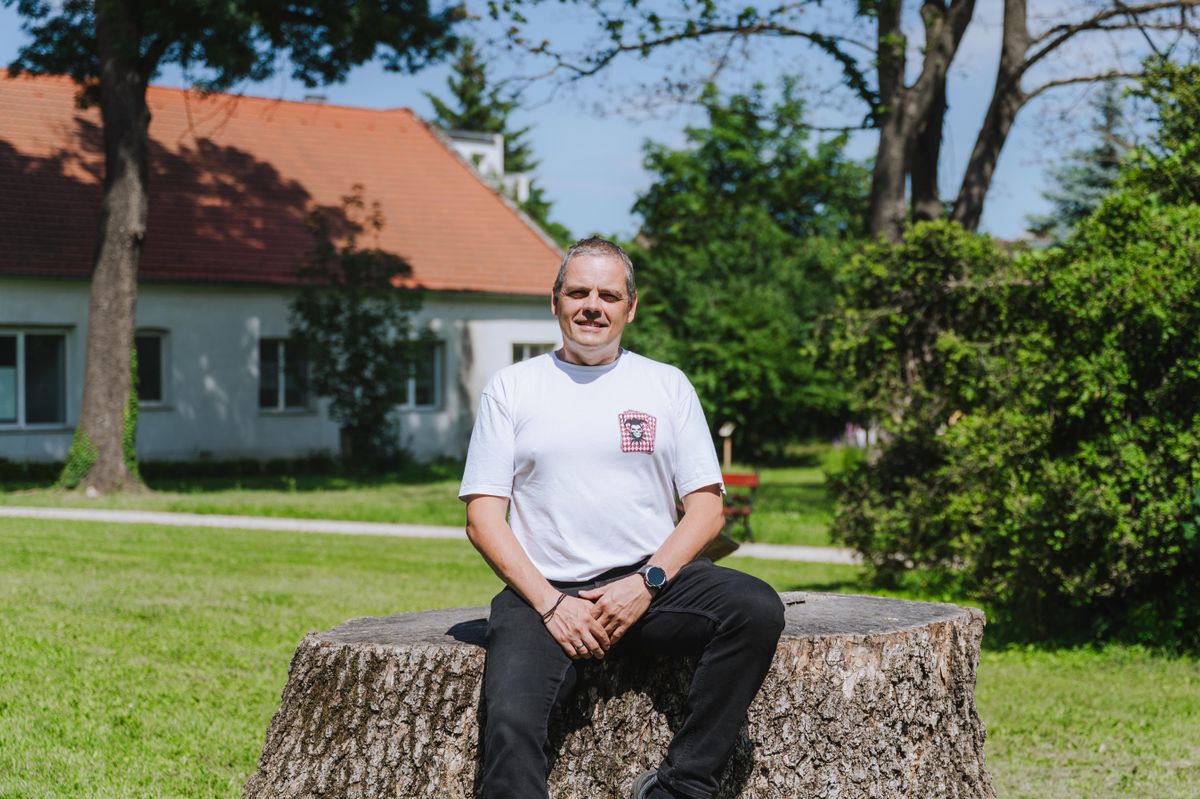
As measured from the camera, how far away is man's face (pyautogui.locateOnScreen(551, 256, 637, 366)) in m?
4.55

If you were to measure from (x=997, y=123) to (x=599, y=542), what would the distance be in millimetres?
12360

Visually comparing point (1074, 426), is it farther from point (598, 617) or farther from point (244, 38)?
point (244, 38)

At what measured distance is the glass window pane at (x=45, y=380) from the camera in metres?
24.7

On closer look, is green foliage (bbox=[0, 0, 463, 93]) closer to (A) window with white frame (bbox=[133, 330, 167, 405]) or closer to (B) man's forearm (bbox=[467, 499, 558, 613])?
(A) window with white frame (bbox=[133, 330, 167, 405])

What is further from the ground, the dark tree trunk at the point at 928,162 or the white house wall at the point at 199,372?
the dark tree trunk at the point at 928,162

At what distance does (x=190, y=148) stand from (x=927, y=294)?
2173 centimetres

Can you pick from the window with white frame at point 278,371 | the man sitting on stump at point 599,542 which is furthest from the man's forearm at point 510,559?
the window with white frame at point 278,371

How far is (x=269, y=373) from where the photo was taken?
28.0 meters

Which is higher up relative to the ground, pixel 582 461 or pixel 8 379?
pixel 8 379

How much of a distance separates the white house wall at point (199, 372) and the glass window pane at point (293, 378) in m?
0.41

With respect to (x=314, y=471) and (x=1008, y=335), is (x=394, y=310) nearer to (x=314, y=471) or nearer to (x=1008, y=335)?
(x=314, y=471)

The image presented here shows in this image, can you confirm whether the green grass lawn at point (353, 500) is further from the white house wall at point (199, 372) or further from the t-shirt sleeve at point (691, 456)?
the t-shirt sleeve at point (691, 456)

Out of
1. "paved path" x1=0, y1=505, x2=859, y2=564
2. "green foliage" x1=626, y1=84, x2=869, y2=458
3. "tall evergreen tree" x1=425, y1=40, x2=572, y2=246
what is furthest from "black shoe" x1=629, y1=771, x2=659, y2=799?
"tall evergreen tree" x1=425, y1=40, x2=572, y2=246

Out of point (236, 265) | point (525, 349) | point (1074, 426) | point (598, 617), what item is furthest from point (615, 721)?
point (525, 349)
